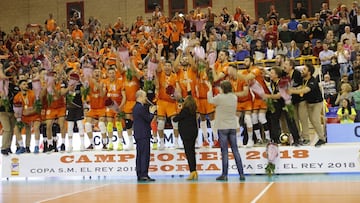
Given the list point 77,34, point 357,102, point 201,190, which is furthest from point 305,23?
point 201,190

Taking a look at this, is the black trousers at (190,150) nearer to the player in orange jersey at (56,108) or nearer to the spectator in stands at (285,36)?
the player in orange jersey at (56,108)

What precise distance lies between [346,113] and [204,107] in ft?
14.1

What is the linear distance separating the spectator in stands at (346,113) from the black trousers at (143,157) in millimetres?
5656

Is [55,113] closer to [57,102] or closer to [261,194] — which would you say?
[57,102]

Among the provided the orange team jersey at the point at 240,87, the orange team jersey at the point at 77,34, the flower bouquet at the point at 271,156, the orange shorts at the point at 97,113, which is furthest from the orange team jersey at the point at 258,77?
the orange team jersey at the point at 77,34

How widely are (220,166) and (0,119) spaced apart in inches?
240

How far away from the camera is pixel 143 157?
37.6ft

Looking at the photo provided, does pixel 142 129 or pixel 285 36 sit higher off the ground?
pixel 285 36

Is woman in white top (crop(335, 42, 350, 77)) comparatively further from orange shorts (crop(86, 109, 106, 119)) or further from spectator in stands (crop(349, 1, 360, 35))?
orange shorts (crop(86, 109, 106, 119))

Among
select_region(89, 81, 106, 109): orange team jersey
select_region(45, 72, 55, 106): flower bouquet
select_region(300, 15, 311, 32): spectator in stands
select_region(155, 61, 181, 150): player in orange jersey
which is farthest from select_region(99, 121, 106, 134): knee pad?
select_region(300, 15, 311, 32): spectator in stands

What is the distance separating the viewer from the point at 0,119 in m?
13.6

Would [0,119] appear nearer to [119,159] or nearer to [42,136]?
[42,136]

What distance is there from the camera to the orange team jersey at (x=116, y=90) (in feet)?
42.2

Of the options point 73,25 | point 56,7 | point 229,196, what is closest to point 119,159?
point 229,196
